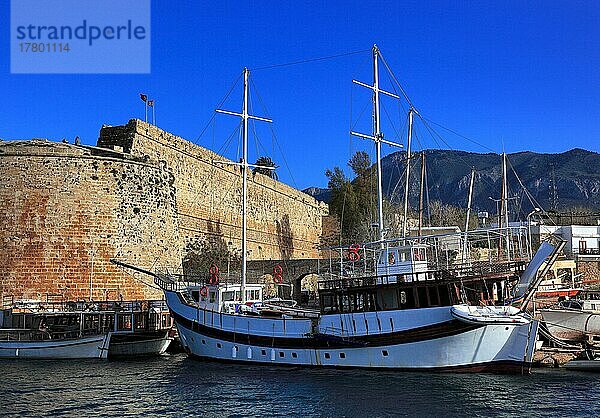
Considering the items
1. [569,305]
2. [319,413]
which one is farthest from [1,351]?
[569,305]

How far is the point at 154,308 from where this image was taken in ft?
99.3

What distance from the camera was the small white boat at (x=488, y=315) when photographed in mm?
19359

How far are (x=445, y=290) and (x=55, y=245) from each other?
18570mm

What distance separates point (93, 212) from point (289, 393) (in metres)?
17.2

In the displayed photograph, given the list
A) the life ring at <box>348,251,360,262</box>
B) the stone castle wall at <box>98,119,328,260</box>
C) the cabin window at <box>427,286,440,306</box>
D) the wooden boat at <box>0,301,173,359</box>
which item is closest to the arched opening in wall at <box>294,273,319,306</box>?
the stone castle wall at <box>98,119,328,260</box>

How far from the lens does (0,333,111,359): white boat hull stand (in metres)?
26.5

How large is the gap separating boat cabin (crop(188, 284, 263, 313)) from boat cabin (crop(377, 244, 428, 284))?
5.76 m

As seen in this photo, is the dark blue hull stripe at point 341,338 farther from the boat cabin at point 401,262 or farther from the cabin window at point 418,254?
the cabin window at point 418,254

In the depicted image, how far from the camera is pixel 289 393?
59.6 feet

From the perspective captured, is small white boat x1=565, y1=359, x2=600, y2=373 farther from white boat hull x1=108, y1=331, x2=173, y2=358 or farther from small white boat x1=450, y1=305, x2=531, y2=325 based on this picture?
white boat hull x1=108, y1=331, x2=173, y2=358

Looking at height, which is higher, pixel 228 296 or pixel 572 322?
pixel 228 296

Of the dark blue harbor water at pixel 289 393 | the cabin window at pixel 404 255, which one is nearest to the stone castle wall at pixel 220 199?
the dark blue harbor water at pixel 289 393

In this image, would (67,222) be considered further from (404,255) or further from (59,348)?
(404,255)

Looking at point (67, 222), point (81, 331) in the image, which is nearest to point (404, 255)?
point (81, 331)
